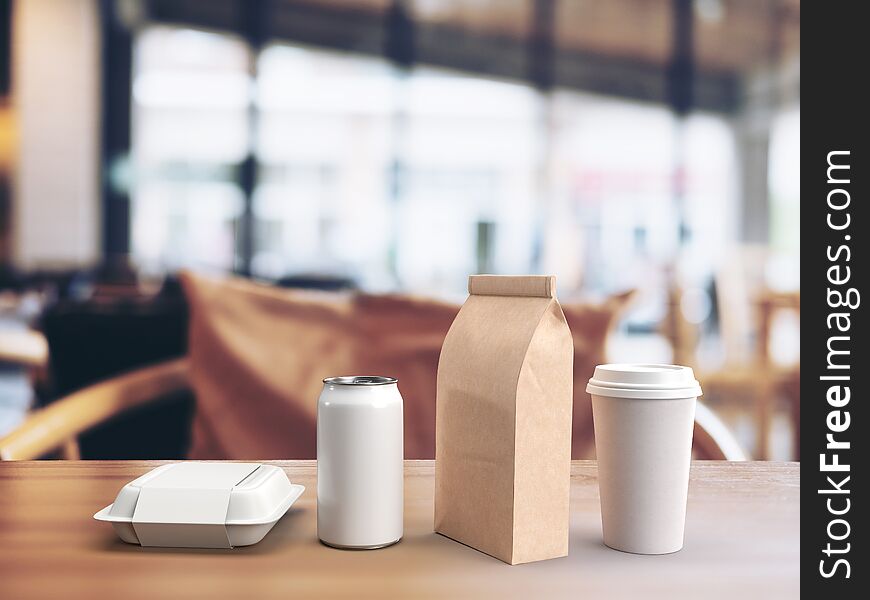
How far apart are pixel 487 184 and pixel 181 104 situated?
2.80m

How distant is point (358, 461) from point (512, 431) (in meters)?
0.12

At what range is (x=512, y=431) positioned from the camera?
59 cm

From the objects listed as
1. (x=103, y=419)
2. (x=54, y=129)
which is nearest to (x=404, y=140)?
(x=54, y=129)

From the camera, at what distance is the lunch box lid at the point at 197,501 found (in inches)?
24.4

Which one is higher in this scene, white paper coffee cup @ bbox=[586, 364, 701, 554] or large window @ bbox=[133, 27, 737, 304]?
large window @ bbox=[133, 27, 737, 304]

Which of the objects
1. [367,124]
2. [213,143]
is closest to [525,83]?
[367,124]

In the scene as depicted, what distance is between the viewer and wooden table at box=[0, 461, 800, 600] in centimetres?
55

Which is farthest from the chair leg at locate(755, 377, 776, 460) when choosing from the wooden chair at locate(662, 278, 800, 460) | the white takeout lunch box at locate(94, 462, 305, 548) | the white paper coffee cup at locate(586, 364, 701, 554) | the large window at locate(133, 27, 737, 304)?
the large window at locate(133, 27, 737, 304)

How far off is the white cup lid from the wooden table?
0.40ft

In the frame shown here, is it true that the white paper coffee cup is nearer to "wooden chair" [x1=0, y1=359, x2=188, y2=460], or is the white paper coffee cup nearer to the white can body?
the white can body

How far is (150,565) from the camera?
590 millimetres

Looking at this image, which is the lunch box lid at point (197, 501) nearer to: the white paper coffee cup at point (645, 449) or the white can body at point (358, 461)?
the white can body at point (358, 461)

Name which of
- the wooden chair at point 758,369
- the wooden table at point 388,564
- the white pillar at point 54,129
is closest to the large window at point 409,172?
the white pillar at point 54,129
